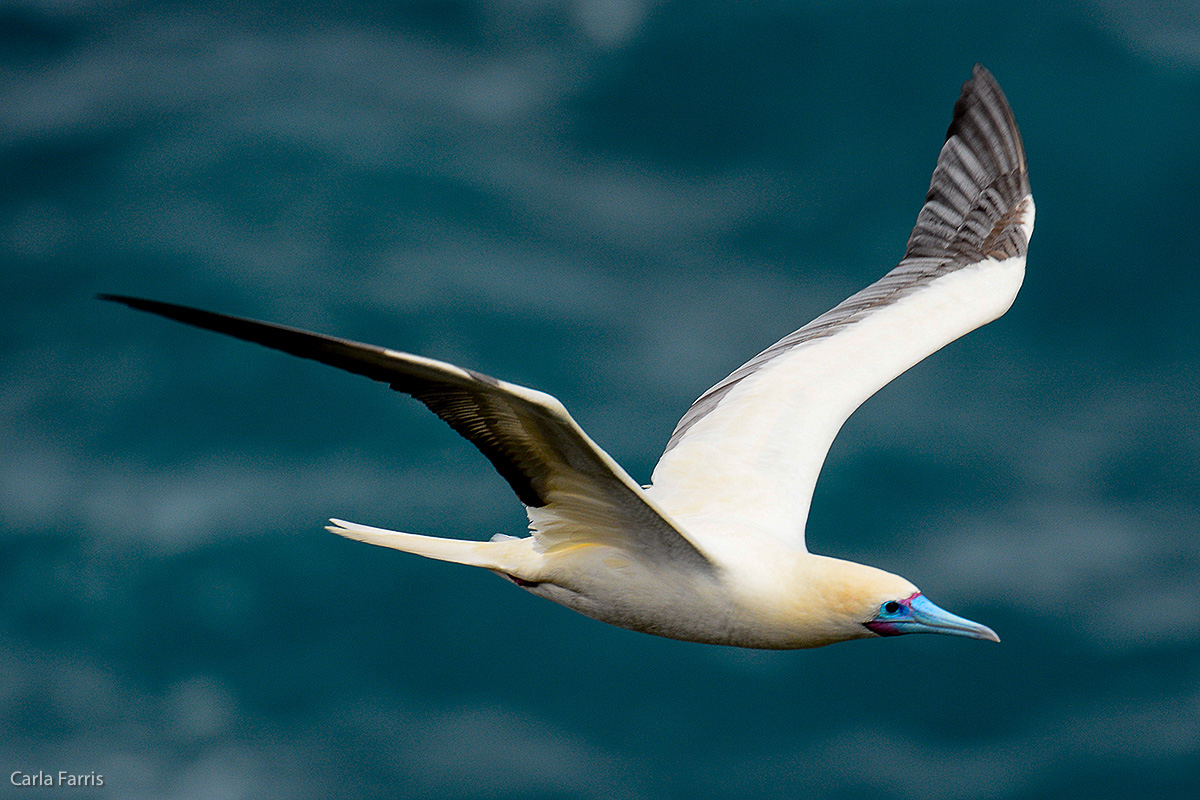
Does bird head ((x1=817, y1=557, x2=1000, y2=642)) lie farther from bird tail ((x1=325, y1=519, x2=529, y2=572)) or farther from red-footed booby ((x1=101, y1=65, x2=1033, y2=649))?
bird tail ((x1=325, y1=519, x2=529, y2=572))

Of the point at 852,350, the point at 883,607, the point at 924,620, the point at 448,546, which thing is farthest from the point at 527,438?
the point at 852,350

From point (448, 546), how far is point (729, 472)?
1.87 metres

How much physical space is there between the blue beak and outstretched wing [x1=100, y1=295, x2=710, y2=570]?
3.28 feet

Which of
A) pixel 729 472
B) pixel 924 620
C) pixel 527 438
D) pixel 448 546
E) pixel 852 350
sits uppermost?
pixel 852 350

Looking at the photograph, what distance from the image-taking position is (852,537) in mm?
18391

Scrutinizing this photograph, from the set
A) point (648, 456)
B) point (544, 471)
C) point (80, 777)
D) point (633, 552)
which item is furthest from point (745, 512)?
point (80, 777)

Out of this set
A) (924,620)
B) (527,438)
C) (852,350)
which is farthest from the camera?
(852,350)

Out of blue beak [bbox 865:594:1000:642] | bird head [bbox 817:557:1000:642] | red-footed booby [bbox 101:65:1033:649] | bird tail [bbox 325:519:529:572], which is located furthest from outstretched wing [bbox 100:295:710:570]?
blue beak [bbox 865:594:1000:642]

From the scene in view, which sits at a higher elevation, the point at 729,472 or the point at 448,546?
the point at 729,472

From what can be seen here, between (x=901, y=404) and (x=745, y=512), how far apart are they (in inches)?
432

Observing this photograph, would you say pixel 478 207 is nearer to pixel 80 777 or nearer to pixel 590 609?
pixel 80 777

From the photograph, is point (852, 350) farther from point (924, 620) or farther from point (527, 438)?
point (527, 438)

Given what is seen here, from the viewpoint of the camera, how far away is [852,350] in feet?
32.6

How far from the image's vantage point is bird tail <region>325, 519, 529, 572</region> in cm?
816
